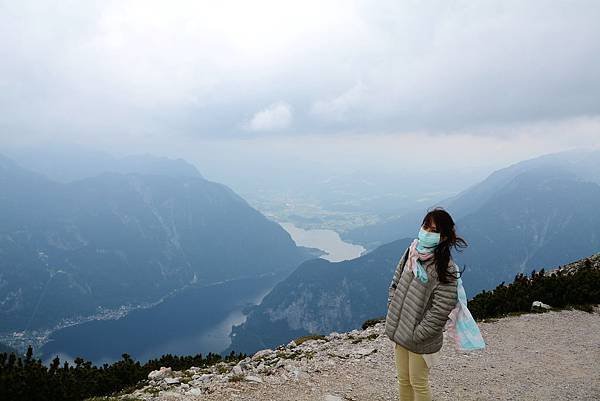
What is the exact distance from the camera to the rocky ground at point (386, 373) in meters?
9.82

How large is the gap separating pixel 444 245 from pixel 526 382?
7.72m

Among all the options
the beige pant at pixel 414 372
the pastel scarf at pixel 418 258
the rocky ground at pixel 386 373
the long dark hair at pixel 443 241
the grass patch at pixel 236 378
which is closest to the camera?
the long dark hair at pixel 443 241

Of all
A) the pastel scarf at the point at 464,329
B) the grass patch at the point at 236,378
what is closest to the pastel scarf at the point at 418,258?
the pastel scarf at the point at 464,329

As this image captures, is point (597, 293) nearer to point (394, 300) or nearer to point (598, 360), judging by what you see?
point (598, 360)

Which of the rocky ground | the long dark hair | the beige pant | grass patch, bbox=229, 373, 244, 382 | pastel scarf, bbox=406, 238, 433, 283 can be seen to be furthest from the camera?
grass patch, bbox=229, 373, 244, 382

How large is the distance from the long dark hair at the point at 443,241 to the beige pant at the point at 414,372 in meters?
1.28

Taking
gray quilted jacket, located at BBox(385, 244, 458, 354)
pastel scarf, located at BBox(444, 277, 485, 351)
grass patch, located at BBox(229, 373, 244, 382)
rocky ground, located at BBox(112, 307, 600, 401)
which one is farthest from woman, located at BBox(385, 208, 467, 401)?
grass patch, located at BBox(229, 373, 244, 382)

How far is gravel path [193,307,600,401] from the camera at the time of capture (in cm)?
984

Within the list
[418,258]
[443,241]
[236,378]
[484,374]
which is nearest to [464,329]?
[418,258]

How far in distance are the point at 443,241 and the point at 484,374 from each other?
7.69 meters

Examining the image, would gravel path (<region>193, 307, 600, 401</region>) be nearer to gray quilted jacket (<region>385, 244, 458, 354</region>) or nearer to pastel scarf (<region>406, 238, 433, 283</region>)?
gray quilted jacket (<region>385, 244, 458, 354</region>)

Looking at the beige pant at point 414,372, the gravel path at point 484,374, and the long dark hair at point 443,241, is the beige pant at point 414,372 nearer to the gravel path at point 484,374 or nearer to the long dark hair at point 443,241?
the long dark hair at point 443,241

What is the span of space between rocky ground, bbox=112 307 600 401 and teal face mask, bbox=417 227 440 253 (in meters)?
5.39

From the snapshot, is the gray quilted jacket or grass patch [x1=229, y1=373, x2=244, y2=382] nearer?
the gray quilted jacket
